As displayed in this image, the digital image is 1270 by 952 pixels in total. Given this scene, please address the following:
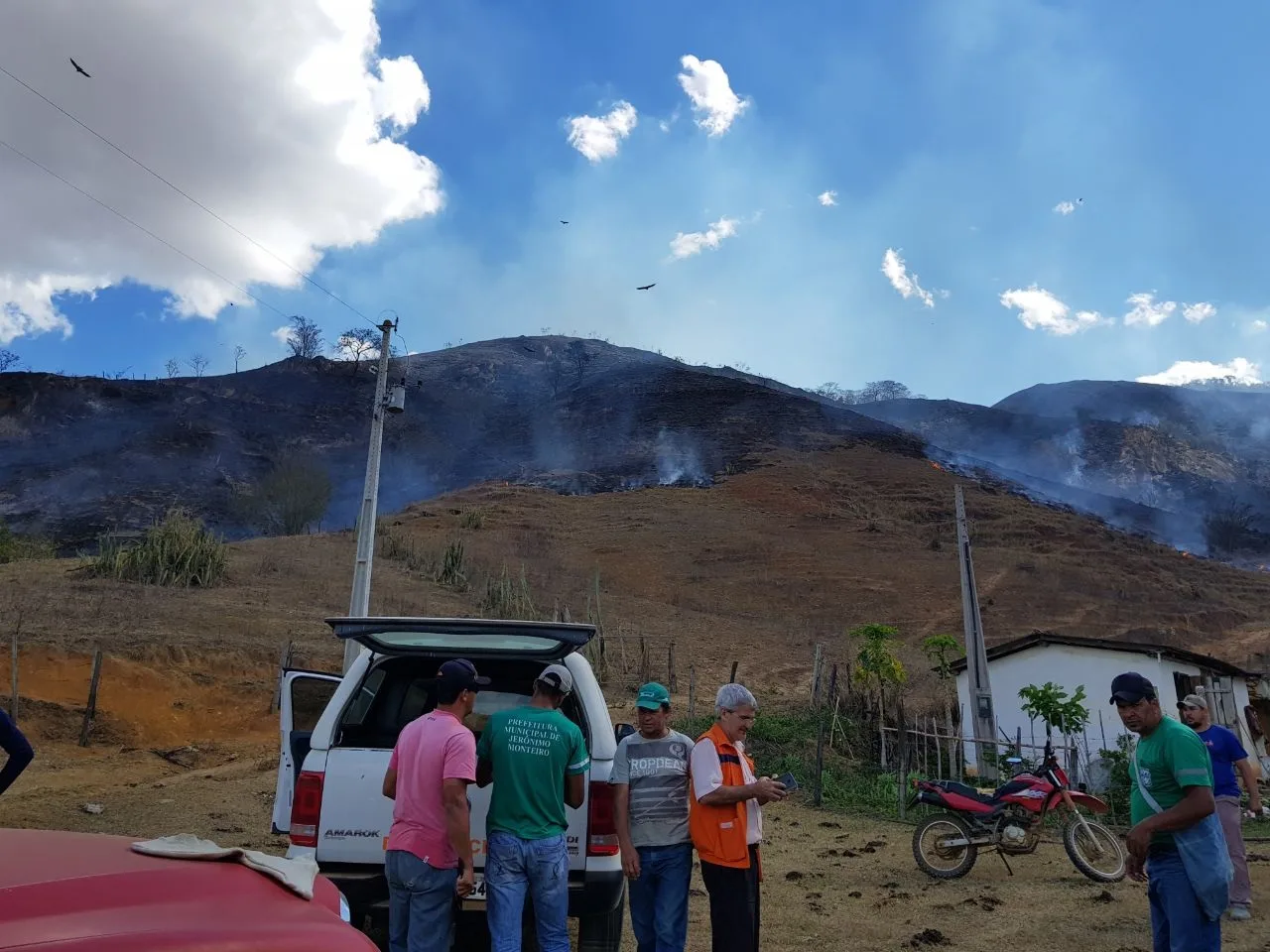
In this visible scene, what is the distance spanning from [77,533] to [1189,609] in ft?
192

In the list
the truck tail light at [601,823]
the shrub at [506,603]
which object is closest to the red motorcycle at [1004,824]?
the truck tail light at [601,823]

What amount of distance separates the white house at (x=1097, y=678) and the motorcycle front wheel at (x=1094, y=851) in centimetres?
751

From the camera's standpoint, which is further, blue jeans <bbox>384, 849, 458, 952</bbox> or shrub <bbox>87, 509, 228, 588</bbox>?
shrub <bbox>87, 509, 228, 588</bbox>

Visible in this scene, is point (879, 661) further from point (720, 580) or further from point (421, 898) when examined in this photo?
point (720, 580)

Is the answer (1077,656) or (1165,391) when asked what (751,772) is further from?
(1165,391)

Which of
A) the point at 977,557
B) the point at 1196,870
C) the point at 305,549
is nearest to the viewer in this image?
the point at 1196,870

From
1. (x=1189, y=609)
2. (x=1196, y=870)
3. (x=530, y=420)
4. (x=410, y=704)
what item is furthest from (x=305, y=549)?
(x=530, y=420)

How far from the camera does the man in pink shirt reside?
3.71 meters

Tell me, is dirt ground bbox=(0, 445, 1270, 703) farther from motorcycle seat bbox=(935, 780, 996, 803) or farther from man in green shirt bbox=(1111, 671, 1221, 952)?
man in green shirt bbox=(1111, 671, 1221, 952)

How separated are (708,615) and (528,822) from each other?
2835 centimetres

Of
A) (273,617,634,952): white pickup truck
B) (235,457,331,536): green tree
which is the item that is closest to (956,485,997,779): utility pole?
(273,617,634,952): white pickup truck

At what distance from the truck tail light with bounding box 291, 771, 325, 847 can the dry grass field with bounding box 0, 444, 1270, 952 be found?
2.85 m

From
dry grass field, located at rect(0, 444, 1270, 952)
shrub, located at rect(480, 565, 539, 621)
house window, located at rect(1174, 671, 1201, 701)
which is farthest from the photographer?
shrub, located at rect(480, 565, 539, 621)

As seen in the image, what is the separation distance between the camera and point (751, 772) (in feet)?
13.5
